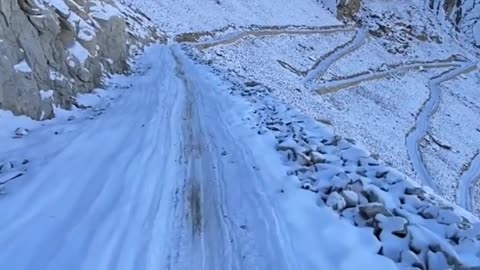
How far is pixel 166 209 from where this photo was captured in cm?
587

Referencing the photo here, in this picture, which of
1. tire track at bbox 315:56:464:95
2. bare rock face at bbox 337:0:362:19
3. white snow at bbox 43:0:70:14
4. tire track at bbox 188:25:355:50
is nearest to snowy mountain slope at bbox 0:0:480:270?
white snow at bbox 43:0:70:14

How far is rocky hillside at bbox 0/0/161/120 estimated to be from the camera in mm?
9008

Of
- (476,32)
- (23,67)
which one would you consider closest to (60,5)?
(23,67)

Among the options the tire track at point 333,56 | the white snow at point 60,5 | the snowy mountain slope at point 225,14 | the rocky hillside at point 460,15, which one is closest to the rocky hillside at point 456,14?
the rocky hillside at point 460,15

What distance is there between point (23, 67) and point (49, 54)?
1.54 metres

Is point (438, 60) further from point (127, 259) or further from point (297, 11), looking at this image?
point (127, 259)

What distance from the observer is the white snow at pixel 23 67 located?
908 cm

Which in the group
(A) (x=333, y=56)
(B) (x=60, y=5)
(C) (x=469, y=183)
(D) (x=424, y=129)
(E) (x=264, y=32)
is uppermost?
(B) (x=60, y=5)

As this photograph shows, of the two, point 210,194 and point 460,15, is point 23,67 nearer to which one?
point 210,194

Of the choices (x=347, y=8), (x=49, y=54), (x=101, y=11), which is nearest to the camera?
(x=49, y=54)

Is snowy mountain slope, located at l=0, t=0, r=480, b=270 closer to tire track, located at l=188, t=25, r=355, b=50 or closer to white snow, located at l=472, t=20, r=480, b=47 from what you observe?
tire track, located at l=188, t=25, r=355, b=50

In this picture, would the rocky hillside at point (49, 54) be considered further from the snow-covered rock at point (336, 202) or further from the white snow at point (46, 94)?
the snow-covered rock at point (336, 202)

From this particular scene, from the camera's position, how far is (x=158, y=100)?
12.1 meters

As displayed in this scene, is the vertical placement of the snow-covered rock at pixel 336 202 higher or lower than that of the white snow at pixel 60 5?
lower
